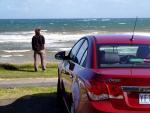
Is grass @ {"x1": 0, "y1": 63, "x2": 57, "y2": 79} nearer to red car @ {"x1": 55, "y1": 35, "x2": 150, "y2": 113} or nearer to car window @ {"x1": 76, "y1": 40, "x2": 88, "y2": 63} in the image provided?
red car @ {"x1": 55, "y1": 35, "x2": 150, "y2": 113}

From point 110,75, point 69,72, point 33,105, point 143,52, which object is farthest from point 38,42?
point 110,75

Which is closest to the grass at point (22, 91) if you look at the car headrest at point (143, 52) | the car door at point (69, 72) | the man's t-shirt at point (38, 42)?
the car door at point (69, 72)

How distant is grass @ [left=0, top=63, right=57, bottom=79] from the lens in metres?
15.4

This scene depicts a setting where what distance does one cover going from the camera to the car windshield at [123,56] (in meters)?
6.52

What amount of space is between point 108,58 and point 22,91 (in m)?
5.50

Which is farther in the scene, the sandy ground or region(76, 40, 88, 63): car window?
the sandy ground

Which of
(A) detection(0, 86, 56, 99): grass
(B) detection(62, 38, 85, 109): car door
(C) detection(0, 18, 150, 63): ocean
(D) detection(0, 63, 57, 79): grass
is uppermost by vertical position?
(B) detection(62, 38, 85, 109): car door

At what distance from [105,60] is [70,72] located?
42.5 inches

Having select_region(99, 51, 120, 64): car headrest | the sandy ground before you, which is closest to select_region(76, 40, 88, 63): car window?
select_region(99, 51, 120, 64): car headrest

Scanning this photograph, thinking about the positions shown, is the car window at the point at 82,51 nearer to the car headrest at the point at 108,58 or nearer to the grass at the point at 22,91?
the car headrest at the point at 108,58

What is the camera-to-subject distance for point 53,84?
43.1ft

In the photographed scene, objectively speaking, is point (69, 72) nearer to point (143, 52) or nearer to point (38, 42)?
point (143, 52)

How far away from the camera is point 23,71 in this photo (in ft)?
56.2

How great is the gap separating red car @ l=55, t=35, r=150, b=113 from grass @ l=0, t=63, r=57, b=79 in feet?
24.7
